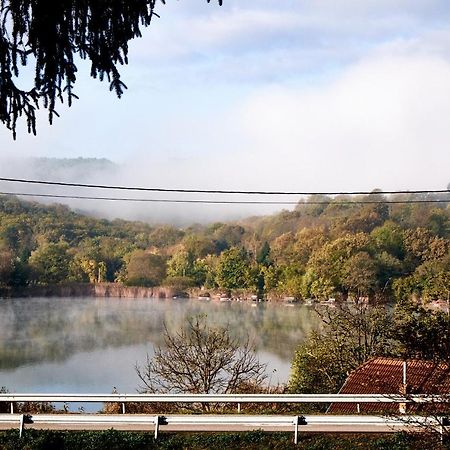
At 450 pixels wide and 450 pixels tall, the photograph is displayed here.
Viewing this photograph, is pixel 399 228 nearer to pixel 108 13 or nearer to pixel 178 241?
pixel 178 241

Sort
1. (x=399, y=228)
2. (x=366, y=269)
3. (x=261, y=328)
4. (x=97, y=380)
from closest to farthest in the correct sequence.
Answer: (x=97, y=380) < (x=261, y=328) < (x=366, y=269) < (x=399, y=228)

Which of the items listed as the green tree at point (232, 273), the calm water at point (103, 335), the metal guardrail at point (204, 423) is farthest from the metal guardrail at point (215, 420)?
the green tree at point (232, 273)

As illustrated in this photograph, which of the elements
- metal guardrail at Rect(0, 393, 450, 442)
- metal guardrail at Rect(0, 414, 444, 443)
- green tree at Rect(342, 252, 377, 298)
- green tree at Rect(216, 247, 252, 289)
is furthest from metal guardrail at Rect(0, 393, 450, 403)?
green tree at Rect(216, 247, 252, 289)

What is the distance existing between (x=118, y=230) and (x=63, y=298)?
2549 cm

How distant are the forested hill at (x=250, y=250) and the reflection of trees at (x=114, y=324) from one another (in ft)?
10.1

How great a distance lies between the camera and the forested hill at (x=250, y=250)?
168 ft

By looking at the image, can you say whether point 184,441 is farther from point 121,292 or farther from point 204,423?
point 121,292

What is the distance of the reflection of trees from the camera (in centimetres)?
3397

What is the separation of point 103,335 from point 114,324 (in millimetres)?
3348

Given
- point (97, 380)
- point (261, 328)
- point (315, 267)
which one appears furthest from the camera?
point (315, 267)

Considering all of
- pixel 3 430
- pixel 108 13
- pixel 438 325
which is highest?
pixel 108 13

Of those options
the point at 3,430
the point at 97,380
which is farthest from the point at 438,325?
the point at 97,380

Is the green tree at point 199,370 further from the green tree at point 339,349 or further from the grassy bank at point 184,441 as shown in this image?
the grassy bank at point 184,441

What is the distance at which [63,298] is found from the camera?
183 feet
